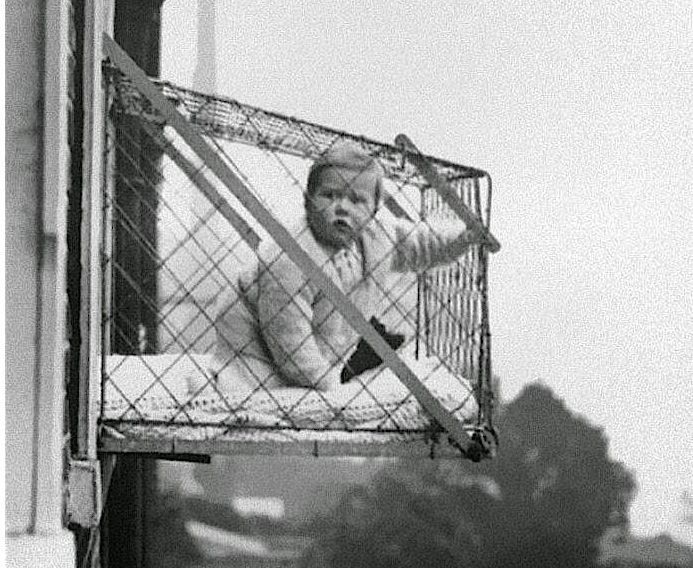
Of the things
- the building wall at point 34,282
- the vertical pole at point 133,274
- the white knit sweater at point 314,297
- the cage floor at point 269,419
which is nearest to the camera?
the building wall at point 34,282

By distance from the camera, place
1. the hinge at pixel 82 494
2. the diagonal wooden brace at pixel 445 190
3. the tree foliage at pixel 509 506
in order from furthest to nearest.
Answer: the tree foliage at pixel 509 506, the diagonal wooden brace at pixel 445 190, the hinge at pixel 82 494

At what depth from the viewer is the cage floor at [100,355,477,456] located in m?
1.79

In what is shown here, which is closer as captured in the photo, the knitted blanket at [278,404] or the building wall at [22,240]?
the building wall at [22,240]

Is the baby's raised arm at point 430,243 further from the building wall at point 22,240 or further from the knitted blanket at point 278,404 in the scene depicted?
the building wall at point 22,240

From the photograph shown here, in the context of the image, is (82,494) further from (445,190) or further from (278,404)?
(445,190)

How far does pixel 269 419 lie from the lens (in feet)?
6.02

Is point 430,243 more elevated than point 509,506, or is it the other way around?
point 430,243

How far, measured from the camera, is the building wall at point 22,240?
1479 mm

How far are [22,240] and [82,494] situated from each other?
0.32 metres

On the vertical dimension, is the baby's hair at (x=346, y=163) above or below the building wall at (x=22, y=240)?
above

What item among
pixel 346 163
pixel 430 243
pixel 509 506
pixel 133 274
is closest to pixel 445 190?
pixel 430 243

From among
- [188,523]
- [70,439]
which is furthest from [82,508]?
[188,523]

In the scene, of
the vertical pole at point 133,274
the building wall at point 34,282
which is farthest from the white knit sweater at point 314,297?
the vertical pole at point 133,274

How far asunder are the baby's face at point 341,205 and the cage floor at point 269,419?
0.21 m
